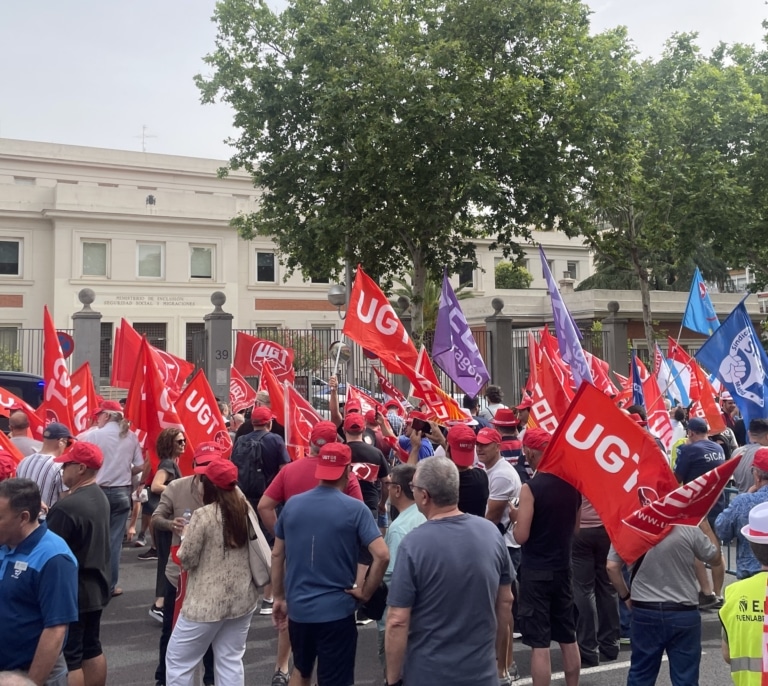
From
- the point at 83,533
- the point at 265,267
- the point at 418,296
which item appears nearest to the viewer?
the point at 83,533

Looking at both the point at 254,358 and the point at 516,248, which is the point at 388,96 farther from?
the point at 254,358

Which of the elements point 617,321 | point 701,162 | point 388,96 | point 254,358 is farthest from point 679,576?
point 701,162

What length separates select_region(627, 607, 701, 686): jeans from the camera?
15.0 ft

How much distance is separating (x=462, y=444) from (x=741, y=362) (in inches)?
215

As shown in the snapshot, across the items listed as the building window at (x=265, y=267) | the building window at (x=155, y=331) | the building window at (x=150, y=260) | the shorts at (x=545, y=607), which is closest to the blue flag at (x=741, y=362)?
the shorts at (x=545, y=607)

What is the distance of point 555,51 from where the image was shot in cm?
1934

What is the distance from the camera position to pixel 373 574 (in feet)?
14.7

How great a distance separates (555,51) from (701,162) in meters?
7.15

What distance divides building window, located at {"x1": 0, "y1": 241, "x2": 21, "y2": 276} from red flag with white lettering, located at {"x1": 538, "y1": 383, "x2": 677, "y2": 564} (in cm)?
3622

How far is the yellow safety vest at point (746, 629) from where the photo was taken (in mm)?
3061

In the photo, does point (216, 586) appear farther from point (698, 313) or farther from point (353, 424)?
point (698, 313)

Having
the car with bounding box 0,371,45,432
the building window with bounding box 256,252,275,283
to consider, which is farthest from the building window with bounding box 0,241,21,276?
the car with bounding box 0,371,45,432

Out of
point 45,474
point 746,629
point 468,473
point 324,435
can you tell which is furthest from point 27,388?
point 746,629

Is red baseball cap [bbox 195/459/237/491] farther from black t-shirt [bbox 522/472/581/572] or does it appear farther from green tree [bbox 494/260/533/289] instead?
green tree [bbox 494/260/533/289]
